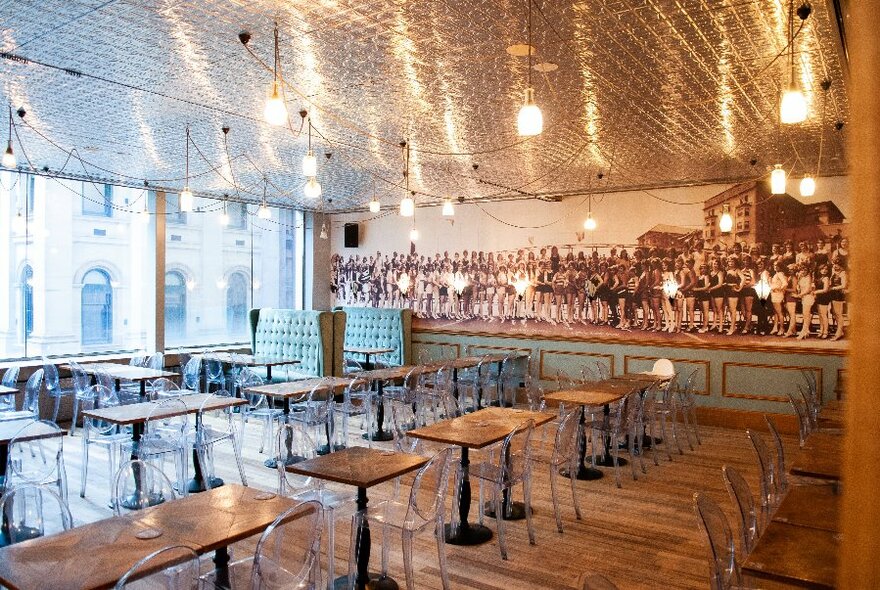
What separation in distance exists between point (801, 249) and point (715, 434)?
2.60m

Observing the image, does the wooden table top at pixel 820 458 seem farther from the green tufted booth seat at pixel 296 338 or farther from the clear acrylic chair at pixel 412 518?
the green tufted booth seat at pixel 296 338

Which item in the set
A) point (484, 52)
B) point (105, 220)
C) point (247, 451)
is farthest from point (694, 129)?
point (105, 220)

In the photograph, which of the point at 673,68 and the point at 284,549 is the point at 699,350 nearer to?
the point at 673,68

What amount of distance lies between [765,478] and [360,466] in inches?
94.9

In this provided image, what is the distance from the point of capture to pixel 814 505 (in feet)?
11.2

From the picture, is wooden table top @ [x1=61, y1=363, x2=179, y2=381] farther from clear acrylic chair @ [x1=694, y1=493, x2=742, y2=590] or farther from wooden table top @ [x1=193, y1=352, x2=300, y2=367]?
clear acrylic chair @ [x1=694, y1=493, x2=742, y2=590]

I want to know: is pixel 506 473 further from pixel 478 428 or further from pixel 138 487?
pixel 138 487

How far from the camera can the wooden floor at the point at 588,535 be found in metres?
4.12

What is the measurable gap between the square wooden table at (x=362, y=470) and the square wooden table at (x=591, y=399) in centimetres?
261

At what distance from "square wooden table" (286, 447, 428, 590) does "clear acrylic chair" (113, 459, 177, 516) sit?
2.60ft

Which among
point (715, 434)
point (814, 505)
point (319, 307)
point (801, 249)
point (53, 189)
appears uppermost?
point (53, 189)

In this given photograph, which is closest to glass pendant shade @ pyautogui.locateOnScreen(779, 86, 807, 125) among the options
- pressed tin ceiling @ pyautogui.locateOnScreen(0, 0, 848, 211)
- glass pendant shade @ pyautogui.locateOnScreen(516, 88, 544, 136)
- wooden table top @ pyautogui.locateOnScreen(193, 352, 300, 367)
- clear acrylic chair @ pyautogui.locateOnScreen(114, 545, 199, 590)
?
pressed tin ceiling @ pyautogui.locateOnScreen(0, 0, 848, 211)

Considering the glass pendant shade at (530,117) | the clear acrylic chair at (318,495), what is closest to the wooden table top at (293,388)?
the clear acrylic chair at (318,495)

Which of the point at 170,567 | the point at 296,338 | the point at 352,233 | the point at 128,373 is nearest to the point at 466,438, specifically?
the point at 170,567
